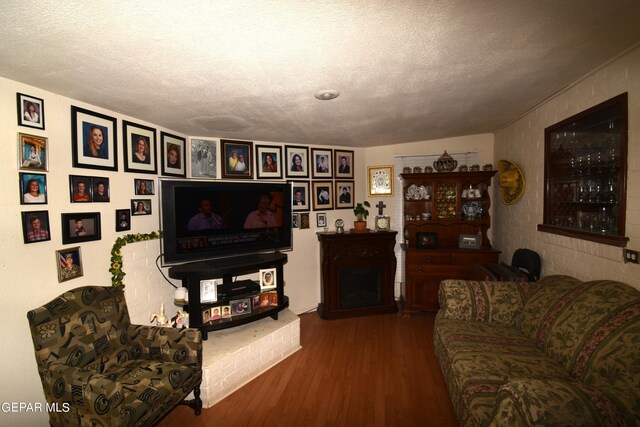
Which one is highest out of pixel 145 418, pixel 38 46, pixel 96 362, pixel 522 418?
pixel 38 46

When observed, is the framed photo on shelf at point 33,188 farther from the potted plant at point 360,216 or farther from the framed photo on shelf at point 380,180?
the framed photo on shelf at point 380,180

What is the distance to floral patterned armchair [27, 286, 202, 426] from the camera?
5.66ft

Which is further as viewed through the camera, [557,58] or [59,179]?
[59,179]

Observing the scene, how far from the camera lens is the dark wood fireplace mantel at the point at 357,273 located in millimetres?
4035

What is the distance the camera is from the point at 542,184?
9.46 feet

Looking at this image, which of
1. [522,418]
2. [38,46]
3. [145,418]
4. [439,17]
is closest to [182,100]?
[38,46]

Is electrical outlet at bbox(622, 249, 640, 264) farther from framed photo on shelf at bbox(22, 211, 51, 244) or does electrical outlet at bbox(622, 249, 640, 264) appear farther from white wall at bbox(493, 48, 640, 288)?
framed photo on shelf at bbox(22, 211, 51, 244)

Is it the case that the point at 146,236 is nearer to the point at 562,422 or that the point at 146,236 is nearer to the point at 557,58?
the point at 562,422

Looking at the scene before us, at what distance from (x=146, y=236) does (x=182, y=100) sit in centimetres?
136

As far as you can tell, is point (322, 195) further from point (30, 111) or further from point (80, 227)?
point (30, 111)

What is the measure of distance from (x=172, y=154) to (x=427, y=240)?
330 cm

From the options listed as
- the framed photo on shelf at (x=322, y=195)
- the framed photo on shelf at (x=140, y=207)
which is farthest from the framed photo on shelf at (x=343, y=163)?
the framed photo on shelf at (x=140, y=207)

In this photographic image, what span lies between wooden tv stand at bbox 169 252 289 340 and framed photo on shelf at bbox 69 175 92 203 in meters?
0.91

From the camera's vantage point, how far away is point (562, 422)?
1166mm
